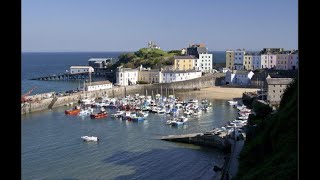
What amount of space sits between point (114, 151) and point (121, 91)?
12981 millimetres

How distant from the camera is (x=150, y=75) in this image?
26.6 metres

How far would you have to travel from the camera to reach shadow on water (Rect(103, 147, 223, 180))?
8.84m

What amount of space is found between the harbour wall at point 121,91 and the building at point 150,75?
153cm

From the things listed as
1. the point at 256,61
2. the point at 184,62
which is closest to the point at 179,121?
the point at 184,62

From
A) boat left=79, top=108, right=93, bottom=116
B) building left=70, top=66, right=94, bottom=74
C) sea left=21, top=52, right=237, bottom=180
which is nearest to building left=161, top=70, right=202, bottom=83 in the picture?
boat left=79, top=108, right=93, bottom=116


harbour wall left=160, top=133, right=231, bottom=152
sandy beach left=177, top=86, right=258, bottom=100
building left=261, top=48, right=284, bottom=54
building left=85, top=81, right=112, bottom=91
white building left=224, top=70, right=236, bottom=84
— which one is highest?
building left=261, top=48, right=284, bottom=54

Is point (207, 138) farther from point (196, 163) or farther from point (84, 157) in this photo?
point (84, 157)

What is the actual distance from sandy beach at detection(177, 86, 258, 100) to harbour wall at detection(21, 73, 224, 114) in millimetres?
815

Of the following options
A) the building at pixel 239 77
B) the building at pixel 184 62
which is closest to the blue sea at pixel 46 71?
the building at pixel 184 62

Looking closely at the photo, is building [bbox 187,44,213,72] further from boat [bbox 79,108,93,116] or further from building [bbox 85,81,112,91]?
boat [bbox 79,108,93,116]

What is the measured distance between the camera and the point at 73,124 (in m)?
14.7

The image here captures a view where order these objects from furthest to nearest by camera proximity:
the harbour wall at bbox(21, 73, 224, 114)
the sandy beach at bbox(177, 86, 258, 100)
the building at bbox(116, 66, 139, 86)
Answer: the building at bbox(116, 66, 139, 86) → the sandy beach at bbox(177, 86, 258, 100) → the harbour wall at bbox(21, 73, 224, 114)
